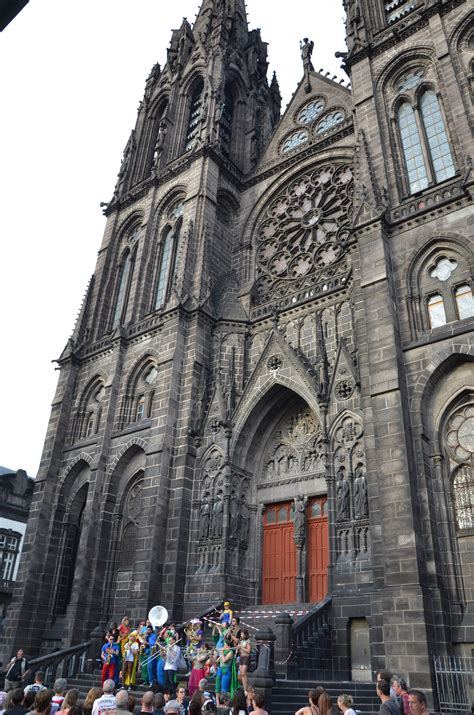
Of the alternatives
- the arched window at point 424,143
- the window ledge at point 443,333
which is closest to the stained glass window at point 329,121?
the arched window at point 424,143

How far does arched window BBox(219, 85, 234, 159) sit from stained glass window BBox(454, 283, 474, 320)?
58.6ft

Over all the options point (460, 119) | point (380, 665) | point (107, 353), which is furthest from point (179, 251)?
point (380, 665)

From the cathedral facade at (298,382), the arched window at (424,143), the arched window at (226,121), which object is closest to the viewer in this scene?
the cathedral facade at (298,382)

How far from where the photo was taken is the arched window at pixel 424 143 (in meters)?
19.4

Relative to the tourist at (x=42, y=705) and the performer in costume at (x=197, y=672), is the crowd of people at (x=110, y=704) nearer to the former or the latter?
the tourist at (x=42, y=705)

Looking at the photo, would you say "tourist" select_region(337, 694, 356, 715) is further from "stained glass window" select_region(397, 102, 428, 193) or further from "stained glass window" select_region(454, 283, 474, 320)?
"stained glass window" select_region(397, 102, 428, 193)

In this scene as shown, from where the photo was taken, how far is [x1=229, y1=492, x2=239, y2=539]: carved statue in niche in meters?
18.8

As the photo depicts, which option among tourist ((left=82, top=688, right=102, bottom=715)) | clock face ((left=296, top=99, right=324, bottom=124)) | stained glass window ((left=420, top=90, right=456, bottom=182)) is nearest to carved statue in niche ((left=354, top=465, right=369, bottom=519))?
tourist ((left=82, top=688, right=102, bottom=715))

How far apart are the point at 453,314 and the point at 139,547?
11925 millimetres

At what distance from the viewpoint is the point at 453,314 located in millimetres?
16172

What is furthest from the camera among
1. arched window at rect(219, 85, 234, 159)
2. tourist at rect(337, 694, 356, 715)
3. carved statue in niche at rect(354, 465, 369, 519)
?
arched window at rect(219, 85, 234, 159)

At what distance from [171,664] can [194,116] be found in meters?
29.3

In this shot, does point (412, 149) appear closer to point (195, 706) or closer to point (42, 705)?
point (195, 706)

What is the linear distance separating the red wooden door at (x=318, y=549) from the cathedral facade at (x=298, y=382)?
0.25 feet
